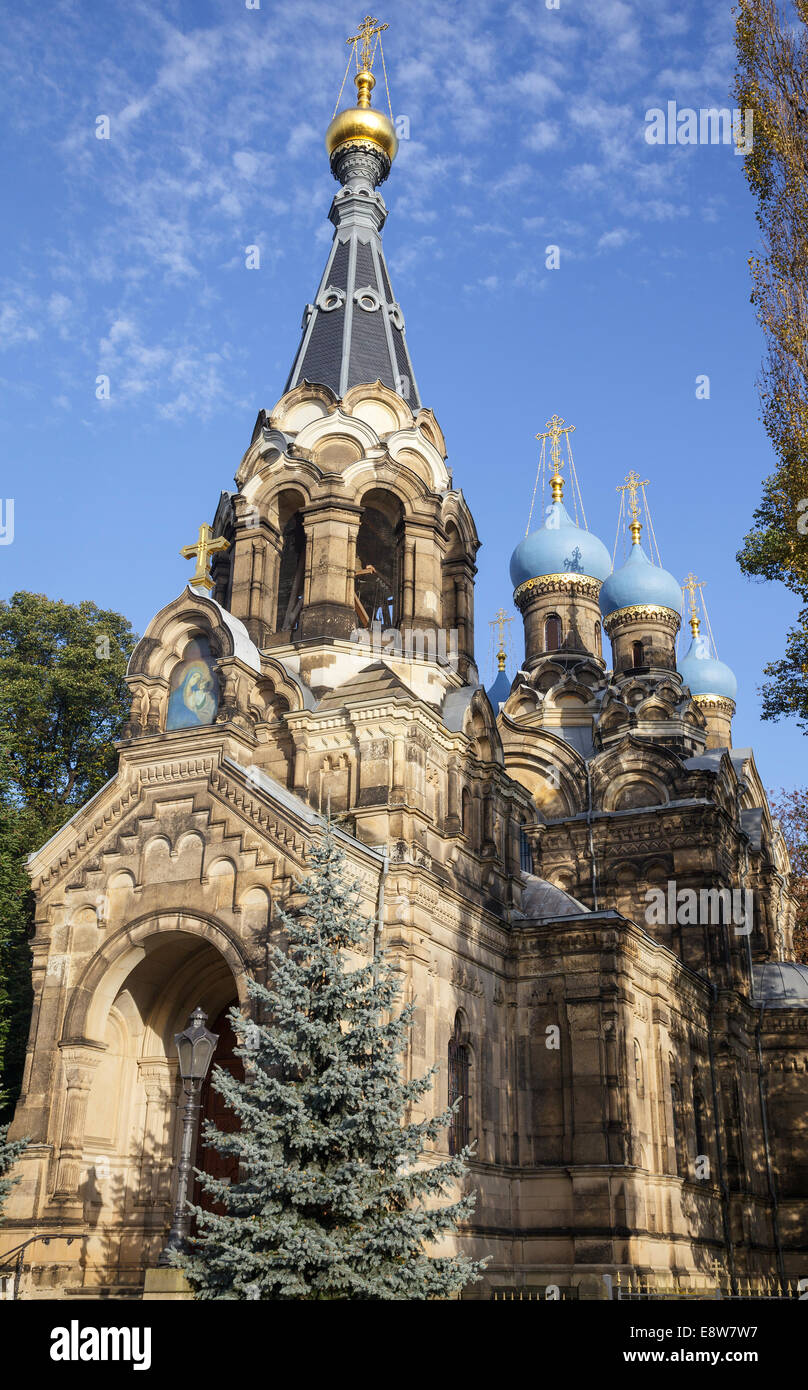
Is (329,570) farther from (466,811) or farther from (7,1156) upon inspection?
(7,1156)

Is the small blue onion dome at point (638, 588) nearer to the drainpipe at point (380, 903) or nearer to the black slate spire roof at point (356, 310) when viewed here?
the black slate spire roof at point (356, 310)

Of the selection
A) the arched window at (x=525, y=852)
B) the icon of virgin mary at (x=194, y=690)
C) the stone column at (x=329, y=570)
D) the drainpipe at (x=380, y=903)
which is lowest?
the drainpipe at (x=380, y=903)

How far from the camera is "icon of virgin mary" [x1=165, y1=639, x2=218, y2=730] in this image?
1733 cm

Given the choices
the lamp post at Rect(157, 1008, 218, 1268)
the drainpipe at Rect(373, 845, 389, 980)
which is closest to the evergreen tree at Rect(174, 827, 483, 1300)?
the lamp post at Rect(157, 1008, 218, 1268)

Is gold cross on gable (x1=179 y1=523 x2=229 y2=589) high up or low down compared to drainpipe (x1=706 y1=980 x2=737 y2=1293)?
up

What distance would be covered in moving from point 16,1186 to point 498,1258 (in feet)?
20.9

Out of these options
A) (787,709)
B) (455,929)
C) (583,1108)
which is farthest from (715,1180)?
(787,709)

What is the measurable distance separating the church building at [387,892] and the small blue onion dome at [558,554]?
27.7 feet

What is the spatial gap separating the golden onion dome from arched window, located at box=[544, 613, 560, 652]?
12637 mm

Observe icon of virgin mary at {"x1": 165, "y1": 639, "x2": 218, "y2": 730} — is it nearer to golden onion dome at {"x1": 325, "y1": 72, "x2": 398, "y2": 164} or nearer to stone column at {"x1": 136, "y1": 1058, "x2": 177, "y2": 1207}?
stone column at {"x1": 136, "y1": 1058, "x2": 177, "y2": 1207}

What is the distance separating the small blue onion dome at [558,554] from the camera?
108ft

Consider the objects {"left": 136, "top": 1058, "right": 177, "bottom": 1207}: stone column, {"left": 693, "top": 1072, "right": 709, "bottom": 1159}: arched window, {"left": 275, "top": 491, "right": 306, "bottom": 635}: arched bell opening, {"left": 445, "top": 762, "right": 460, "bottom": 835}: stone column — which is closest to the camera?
{"left": 136, "top": 1058, "right": 177, "bottom": 1207}: stone column

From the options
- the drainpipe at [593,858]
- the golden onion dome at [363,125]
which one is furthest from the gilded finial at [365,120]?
the drainpipe at [593,858]

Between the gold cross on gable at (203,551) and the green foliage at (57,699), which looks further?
the green foliage at (57,699)
